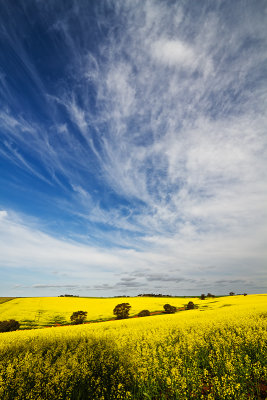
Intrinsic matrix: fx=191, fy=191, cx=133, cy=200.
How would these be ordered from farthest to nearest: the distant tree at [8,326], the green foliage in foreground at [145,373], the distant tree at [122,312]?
the distant tree at [122,312], the distant tree at [8,326], the green foliage in foreground at [145,373]

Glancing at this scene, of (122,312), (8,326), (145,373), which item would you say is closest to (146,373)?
(145,373)

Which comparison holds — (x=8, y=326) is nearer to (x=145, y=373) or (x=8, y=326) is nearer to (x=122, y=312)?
(x=122, y=312)

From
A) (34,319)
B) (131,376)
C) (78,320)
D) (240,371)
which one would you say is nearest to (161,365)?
(131,376)

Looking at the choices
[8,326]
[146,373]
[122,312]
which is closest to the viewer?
[146,373]

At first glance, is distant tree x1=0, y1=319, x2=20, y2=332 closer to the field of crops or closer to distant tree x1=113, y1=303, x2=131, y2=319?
distant tree x1=113, y1=303, x2=131, y2=319

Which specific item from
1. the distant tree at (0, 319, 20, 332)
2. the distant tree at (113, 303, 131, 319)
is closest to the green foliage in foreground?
the distant tree at (0, 319, 20, 332)

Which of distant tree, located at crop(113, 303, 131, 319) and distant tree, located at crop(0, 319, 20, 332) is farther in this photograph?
distant tree, located at crop(113, 303, 131, 319)

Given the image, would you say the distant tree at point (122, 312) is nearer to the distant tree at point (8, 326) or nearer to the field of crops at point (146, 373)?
the distant tree at point (8, 326)

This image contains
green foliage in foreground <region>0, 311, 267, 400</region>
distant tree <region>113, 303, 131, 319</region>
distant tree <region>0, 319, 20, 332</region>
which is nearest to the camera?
green foliage in foreground <region>0, 311, 267, 400</region>

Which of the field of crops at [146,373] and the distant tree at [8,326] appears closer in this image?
the field of crops at [146,373]

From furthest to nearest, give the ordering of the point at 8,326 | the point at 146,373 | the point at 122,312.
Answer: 1. the point at 122,312
2. the point at 8,326
3. the point at 146,373

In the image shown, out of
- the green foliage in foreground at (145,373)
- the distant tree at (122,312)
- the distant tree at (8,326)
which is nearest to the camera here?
the green foliage in foreground at (145,373)

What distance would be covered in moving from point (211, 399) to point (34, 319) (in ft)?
151

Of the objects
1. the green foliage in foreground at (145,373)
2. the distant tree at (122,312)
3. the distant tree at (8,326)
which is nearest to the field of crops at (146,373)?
the green foliage in foreground at (145,373)
